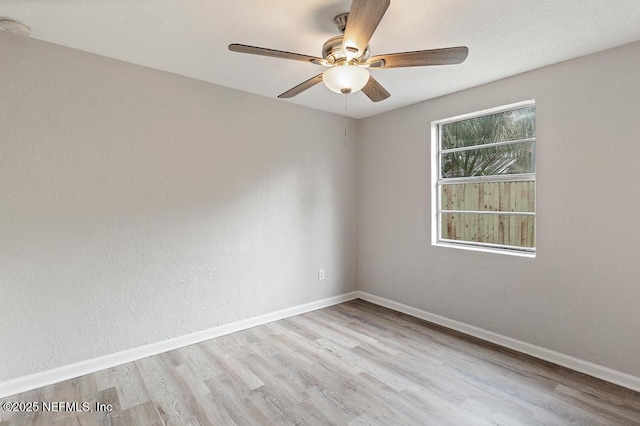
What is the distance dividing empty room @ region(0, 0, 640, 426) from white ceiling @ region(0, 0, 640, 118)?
0.02 meters

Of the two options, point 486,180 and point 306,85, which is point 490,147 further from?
point 306,85

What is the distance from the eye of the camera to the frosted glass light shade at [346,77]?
1.72 metres

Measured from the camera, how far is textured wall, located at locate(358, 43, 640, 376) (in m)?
2.20

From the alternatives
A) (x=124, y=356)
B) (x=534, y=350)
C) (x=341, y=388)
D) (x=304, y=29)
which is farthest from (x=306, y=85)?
(x=534, y=350)

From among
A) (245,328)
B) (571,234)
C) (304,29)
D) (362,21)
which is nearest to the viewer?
(362,21)

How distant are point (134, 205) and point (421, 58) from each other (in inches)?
91.5

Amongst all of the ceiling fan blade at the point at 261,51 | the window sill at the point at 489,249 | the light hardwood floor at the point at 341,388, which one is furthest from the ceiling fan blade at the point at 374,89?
the light hardwood floor at the point at 341,388

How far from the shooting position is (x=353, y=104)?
3504mm

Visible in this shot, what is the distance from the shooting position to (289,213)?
11.6 feet

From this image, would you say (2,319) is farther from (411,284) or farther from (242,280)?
(411,284)

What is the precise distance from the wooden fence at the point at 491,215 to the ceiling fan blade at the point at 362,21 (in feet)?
6.47

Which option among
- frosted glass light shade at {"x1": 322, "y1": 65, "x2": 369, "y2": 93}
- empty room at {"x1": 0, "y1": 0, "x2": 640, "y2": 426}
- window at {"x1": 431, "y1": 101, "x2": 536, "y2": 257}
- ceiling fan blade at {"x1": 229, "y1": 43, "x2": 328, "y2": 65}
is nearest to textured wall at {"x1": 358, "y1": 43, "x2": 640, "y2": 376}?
empty room at {"x1": 0, "y1": 0, "x2": 640, "y2": 426}

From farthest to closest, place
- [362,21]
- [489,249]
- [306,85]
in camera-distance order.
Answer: [489,249] < [306,85] < [362,21]

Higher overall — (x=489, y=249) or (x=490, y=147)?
(x=490, y=147)
